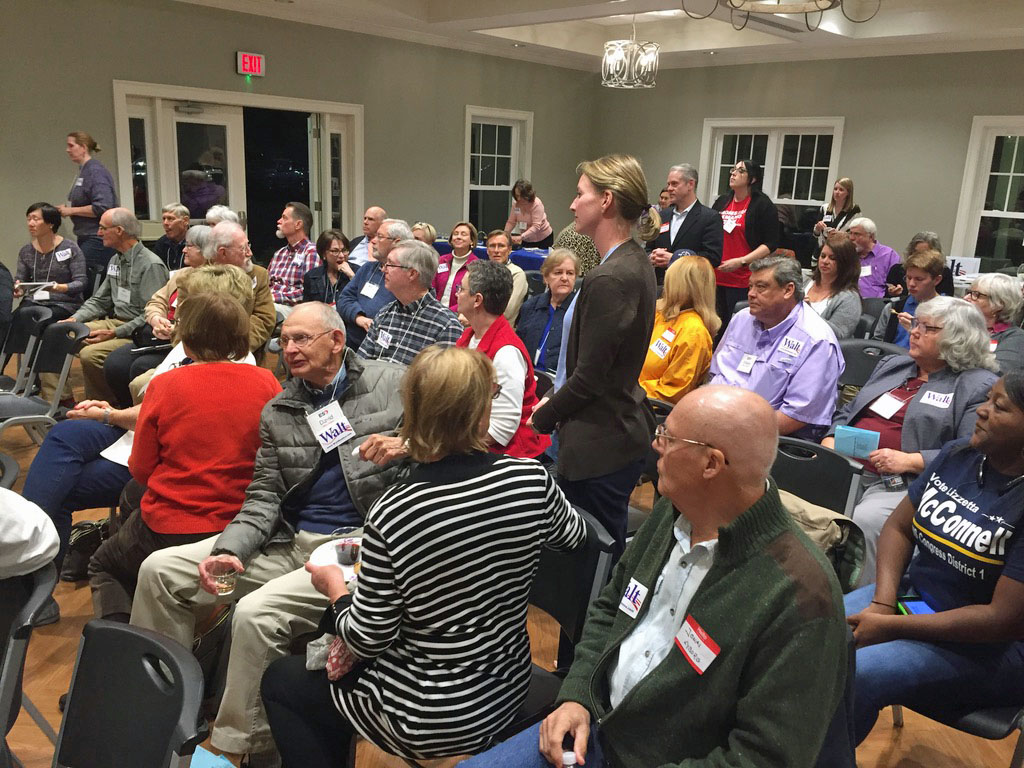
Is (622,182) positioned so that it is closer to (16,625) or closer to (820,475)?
(820,475)

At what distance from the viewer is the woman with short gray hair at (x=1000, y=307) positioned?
338 cm

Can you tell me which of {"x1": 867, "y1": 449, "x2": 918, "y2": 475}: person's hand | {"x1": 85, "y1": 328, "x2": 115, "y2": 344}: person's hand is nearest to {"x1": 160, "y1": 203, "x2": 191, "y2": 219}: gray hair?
{"x1": 85, "y1": 328, "x2": 115, "y2": 344}: person's hand

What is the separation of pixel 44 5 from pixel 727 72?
757 cm

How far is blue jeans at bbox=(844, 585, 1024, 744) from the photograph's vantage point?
1804mm

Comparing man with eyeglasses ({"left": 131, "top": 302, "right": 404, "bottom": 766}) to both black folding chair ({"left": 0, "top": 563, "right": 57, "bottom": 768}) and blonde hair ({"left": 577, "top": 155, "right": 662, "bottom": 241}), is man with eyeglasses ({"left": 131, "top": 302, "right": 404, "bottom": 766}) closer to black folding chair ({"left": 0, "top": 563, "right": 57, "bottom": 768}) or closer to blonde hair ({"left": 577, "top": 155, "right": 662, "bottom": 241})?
black folding chair ({"left": 0, "top": 563, "right": 57, "bottom": 768})

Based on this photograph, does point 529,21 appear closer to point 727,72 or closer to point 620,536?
point 727,72

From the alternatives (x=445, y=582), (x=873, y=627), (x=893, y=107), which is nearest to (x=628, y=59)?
(x=893, y=107)

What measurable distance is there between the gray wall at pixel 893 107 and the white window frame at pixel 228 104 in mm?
4518

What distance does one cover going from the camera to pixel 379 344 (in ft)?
11.8

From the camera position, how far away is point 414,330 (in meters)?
3.57

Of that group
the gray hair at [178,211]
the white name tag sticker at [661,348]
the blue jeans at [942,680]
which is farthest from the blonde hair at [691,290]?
the gray hair at [178,211]

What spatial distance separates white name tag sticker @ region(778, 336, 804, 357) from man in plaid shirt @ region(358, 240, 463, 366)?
1.37 meters

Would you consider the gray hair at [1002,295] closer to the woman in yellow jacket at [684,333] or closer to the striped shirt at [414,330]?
the woman in yellow jacket at [684,333]

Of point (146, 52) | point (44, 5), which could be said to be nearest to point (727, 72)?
point (146, 52)
